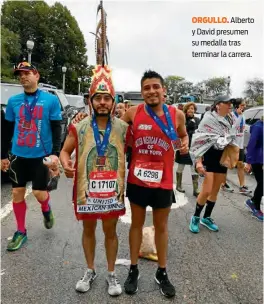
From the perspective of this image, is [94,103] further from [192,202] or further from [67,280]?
[192,202]

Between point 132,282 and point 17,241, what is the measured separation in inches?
59.8

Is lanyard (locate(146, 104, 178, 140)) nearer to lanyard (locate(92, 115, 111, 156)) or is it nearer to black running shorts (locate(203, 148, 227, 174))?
lanyard (locate(92, 115, 111, 156))

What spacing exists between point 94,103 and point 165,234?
4.48 ft

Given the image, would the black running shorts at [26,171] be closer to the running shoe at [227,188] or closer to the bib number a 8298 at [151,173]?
the bib number a 8298 at [151,173]

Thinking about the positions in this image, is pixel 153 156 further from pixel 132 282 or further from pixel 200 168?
pixel 200 168

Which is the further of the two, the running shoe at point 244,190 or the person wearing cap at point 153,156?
the running shoe at point 244,190

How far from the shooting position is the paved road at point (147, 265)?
2836 millimetres

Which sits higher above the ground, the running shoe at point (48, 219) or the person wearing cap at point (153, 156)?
the person wearing cap at point (153, 156)

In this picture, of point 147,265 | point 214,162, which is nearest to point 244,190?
point 214,162

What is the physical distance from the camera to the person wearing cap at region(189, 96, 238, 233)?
443 cm

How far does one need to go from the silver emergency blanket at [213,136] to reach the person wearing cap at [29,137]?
1905 mm

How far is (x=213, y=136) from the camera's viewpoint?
4.48 m

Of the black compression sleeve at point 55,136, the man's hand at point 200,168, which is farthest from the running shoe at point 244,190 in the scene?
the black compression sleeve at point 55,136

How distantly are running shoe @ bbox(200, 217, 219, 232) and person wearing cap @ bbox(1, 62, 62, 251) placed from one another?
2.26 meters
